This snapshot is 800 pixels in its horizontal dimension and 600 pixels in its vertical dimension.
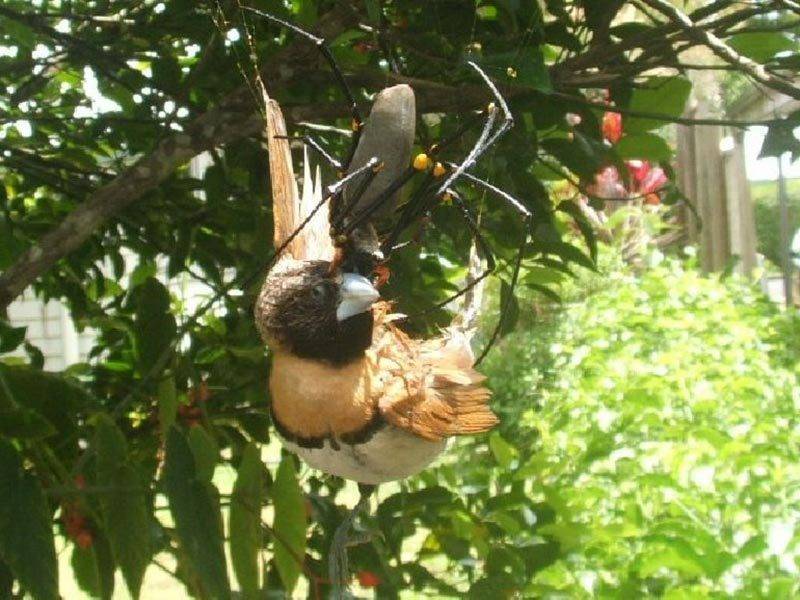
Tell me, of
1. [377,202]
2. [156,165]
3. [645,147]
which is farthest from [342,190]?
[645,147]

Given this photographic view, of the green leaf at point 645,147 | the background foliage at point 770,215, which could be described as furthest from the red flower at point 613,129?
the background foliage at point 770,215

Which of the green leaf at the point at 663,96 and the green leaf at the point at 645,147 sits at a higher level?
the green leaf at the point at 663,96

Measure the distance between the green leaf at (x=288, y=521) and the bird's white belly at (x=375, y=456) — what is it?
0.13 metres

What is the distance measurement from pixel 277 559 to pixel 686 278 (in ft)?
8.11

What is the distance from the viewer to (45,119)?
3.17ft

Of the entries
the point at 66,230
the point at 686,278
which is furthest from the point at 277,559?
the point at 686,278

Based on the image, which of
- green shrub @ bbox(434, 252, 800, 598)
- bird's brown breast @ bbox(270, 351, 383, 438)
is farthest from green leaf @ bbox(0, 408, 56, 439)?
green shrub @ bbox(434, 252, 800, 598)

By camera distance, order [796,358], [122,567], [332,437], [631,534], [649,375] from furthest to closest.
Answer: [796,358] → [649,375] → [631,534] → [122,567] → [332,437]

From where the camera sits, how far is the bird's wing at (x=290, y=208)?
0.49 meters

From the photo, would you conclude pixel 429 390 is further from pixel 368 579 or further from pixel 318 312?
pixel 368 579

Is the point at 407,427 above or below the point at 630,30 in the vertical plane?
below

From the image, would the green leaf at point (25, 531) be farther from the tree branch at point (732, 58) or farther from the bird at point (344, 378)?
the tree branch at point (732, 58)

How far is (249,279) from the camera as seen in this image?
1.64 feet

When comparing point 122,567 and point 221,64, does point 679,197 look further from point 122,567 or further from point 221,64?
point 122,567
